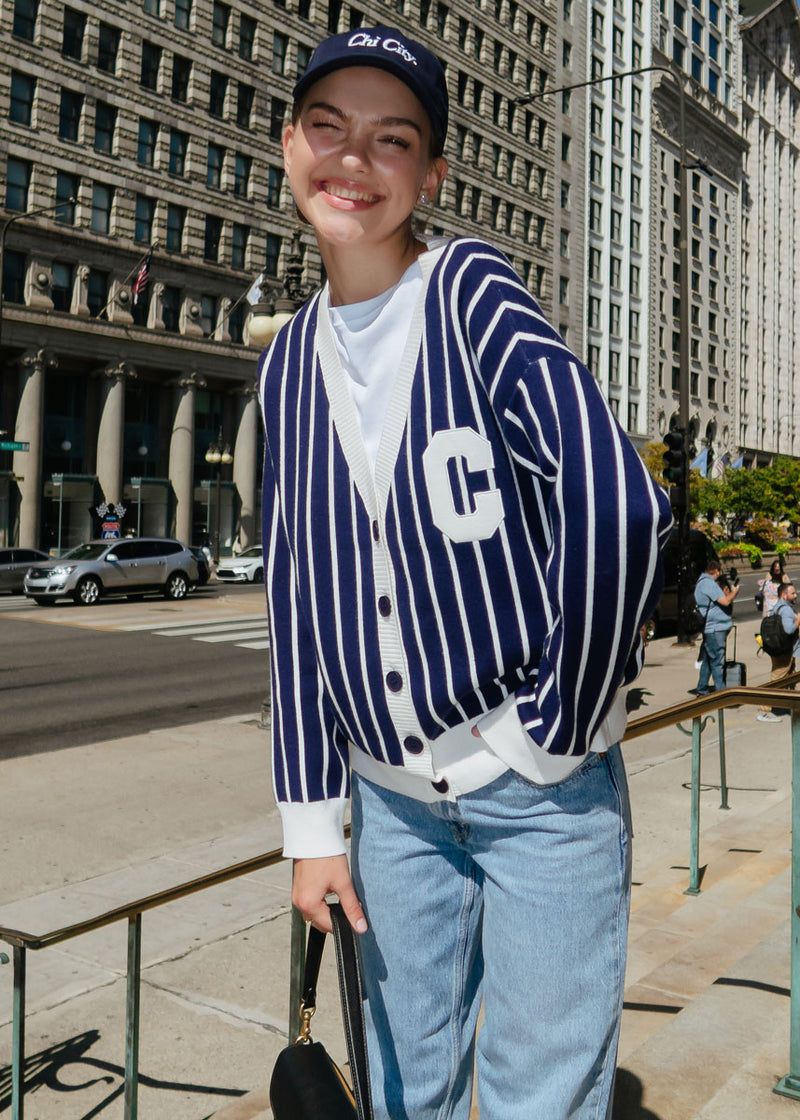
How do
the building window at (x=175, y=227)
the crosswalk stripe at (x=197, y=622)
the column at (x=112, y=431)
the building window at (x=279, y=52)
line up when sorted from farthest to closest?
the building window at (x=279, y=52) < the building window at (x=175, y=227) < the column at (x=112, y=431) < the crosswalk stripe at (x=197, y=622)

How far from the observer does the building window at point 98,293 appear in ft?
129

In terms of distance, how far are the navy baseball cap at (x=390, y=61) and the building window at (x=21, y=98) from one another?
130ft

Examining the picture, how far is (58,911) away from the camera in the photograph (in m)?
6.11

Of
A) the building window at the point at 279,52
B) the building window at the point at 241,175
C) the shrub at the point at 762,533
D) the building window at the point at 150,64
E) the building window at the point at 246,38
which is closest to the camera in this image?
the building window at the point at 150,64

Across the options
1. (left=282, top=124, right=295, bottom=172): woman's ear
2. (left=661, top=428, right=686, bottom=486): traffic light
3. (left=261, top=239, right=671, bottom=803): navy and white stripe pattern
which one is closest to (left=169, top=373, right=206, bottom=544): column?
(left=661, top=428, right=686, bottom=486): traffic light

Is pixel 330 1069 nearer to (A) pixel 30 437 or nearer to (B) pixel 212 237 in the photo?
(A) pixel 30 437

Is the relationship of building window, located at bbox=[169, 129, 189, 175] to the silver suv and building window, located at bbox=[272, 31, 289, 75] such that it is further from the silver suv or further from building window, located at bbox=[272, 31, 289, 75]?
the silver suv

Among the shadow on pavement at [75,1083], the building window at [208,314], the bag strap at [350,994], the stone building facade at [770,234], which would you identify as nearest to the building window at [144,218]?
the building window at [208,314]

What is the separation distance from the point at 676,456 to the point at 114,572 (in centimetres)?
1456

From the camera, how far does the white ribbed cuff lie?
1732mm

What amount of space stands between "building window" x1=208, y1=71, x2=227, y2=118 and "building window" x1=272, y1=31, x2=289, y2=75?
2851 millimetres

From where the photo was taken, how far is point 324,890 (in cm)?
171

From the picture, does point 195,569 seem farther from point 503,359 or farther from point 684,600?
point 503,359

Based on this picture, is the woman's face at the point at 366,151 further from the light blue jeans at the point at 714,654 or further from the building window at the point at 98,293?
the building window at the point at 98,293
